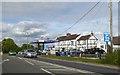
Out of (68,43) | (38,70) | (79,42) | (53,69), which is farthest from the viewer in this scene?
(68,43)

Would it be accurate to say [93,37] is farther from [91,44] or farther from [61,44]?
[61,44]

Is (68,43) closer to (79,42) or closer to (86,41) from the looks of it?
(79,42)

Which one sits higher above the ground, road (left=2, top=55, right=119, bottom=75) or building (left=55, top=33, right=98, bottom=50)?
building (left=55, top=33, right=98, bottom=50)

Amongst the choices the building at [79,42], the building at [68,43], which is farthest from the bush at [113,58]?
the building at [68,43]

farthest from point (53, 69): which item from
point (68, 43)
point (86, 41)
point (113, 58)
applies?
point (68, 43)

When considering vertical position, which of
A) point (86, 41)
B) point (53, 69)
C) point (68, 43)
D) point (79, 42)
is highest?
point (86, 41)

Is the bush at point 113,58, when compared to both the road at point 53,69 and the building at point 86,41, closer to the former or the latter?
the road at point 53,69

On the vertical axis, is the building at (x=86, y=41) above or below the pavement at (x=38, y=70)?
above

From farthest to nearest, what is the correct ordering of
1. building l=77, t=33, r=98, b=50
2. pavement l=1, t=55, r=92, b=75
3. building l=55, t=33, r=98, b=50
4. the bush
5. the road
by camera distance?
building l=55, t=33, r=98, b=50, building l=77, t=33, r=98, b=50, the bush, the road, pavement l=1, t=55, r=92, b=75

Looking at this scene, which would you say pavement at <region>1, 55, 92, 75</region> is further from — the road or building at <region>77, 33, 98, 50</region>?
building at <region>77, 33, 98, 50</region>

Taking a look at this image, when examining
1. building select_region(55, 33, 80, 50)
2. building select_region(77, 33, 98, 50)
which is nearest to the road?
building select_region(77, 33, 98, 50)

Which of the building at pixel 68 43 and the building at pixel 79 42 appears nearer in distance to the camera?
the building at pixel 79 42

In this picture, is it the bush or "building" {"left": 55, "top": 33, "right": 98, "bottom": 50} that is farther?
"building" {"left": 55, "top": 33, "right": 98, "bottom": 50}

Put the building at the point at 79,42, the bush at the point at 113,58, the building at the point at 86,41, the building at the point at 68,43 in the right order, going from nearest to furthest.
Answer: the bush at the point at 113,58, the building at the point at 86,41, the building at the point at 79,42, the building at the point at 68,43
